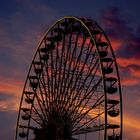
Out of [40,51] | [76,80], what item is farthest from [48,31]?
[76,80]

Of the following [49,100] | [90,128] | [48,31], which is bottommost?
[90,128]

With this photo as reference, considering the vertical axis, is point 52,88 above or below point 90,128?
above

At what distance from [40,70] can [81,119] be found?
800 centimetres

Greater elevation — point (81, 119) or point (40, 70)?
point (40, 70)

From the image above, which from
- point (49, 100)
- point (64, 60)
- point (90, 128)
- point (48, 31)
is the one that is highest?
point (48, 31)

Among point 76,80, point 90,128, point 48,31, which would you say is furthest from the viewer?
point 48,31

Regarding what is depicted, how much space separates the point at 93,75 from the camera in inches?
1359

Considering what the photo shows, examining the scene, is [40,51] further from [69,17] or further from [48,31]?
[69,17]

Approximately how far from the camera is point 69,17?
35688 millimetres

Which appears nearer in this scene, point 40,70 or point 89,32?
point 89,32

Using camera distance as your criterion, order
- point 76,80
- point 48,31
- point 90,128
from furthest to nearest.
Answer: point 48,31
point 76,80
point 90,128

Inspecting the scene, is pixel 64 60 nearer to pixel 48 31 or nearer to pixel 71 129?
pixel 48 31

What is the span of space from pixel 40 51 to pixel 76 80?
584cm

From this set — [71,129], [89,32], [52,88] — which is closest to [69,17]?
[89,32]
